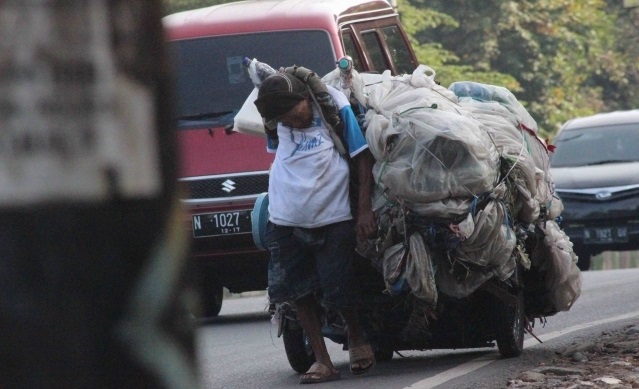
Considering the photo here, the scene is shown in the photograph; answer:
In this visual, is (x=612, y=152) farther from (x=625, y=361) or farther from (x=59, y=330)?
(x=59, y=330)

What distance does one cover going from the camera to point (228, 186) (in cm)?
1120

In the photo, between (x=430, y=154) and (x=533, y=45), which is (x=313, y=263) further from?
(x=533, y=45)

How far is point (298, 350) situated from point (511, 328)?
1.17 meters

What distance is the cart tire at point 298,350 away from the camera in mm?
7730

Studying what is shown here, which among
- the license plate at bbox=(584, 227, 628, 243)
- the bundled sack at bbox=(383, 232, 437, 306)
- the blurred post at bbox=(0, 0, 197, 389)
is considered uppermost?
the blurred post at bbox=(0, 0, 197, 389)

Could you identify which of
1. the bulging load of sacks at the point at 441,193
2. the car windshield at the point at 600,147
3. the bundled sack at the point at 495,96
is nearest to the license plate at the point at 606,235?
the car windshield at the point at 600,147

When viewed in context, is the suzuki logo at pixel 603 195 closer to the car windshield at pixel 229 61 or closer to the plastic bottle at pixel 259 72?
the car windshield at pixel 229 61

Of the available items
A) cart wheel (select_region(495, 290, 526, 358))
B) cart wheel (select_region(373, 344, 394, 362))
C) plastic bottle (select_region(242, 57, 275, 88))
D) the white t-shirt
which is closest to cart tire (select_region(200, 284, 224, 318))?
cart wheel (select_region(373, 344, 394, 362))

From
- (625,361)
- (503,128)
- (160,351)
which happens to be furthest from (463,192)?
(160,351)

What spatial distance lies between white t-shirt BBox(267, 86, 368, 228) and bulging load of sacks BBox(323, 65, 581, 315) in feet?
0.50

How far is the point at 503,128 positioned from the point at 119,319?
247 inches

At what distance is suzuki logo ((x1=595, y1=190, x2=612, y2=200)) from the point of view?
16.3 meters

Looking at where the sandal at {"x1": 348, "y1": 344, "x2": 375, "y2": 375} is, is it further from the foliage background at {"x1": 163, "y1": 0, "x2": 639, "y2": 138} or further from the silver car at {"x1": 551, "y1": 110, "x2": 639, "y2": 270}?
the foliage background at {"x1": 163, "y1": 0, "x2": 639, "y2": 138}

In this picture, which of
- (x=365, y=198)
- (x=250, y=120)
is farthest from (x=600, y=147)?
(x=365, y=198)
